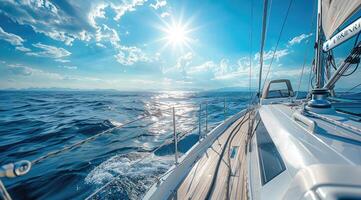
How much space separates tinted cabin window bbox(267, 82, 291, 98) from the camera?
16.8 feet

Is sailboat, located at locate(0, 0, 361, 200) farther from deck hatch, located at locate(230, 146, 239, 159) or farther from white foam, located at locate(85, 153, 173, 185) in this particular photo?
white foam, located at locate(85, 153, 173, 185)

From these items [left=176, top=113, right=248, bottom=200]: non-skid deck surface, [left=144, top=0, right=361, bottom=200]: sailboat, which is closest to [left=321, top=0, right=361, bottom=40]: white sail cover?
[left=144, top=0, right=361, bottom=200]: sailboat

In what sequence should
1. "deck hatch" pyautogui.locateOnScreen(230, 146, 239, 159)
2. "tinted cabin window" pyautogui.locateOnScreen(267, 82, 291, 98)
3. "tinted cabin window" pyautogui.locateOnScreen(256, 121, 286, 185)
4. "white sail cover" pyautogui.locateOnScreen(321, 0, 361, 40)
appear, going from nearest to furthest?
"tinted cabin window" pyautogui.locateOnScreen(256, 121, 286, 185)
"white sail cover" pyautogui.locateOnScreen(321, 0, 361, 40)
"deck hatch" pyautogui.locateOnScreen(230, 146, 239, 159)
"tinted cabin window" pyautogui.locateOnScreen(267, 82, 291, 98)

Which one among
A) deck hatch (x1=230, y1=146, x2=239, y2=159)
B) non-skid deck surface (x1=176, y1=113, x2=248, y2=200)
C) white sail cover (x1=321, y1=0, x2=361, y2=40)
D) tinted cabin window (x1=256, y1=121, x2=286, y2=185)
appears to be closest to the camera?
tinted cabin window (x1=256, y1=121, x2=286, y2=185)

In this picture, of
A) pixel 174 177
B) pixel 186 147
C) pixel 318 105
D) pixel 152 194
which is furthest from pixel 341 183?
pixel 186 147

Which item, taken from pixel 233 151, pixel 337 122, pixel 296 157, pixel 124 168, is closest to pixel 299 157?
pixel 296 157

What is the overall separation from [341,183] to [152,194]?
162cm

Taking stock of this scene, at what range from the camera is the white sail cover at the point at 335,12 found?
1586 mm

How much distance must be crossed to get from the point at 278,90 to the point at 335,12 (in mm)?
3730

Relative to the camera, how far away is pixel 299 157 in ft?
2.87

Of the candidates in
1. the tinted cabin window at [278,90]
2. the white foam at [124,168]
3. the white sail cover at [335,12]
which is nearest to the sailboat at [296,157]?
the white sail cover at [335,12]

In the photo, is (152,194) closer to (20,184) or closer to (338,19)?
(338,19)

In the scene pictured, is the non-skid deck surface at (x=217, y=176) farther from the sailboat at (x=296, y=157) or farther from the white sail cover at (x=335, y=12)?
the white sail cover at (x=335, y=12)

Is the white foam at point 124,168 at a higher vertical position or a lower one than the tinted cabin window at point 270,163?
lower
